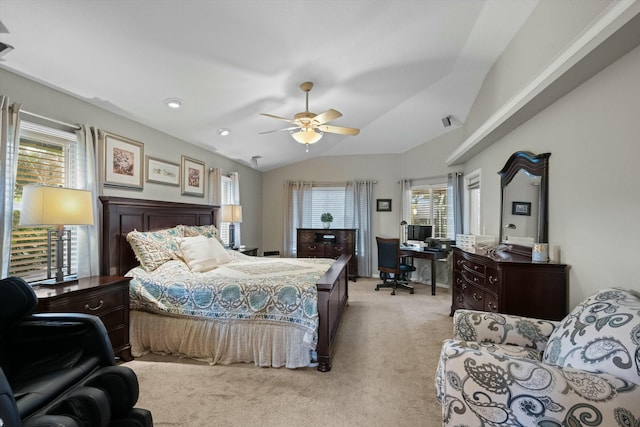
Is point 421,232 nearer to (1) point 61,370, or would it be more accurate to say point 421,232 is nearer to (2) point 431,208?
(2) point 431,208

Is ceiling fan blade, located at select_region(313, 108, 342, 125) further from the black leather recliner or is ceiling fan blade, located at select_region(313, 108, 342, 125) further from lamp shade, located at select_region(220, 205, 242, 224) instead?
the black leather recliner

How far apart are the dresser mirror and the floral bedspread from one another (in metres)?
2.13

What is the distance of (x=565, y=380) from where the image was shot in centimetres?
107

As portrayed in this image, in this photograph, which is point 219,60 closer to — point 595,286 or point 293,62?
point 293,62

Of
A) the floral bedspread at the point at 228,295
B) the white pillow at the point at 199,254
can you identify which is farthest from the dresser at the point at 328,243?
the floral bedspread at the point at 228,295

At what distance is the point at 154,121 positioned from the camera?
329 cm

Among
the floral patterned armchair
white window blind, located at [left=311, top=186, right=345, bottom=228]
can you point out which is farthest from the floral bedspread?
white window blind, located at [left=311, top=186, right=345, bottom=228]

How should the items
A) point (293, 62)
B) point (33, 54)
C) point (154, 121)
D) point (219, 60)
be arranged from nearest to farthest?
point (33, 54)
point (219, 60)
point (293, 62)
point (154, 121)

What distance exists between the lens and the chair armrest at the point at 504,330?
67.3 inches

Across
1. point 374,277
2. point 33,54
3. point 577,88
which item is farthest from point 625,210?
point 374,277

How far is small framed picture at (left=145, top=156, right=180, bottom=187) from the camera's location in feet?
11.1

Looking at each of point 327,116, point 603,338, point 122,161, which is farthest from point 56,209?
point 603,338

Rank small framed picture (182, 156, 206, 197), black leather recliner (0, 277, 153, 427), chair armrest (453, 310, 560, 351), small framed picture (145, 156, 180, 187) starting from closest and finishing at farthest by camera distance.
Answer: black leather recliner (0, 277, 153, 427) < chair armrest (453, 310, 560, 351) < small framed picture (145, 156, 180, 187) < small framed picture (182, 156, 206, 197)

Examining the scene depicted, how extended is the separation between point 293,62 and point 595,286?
299 cm
